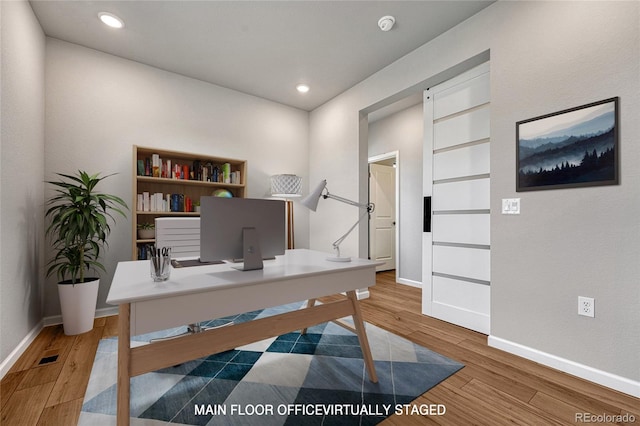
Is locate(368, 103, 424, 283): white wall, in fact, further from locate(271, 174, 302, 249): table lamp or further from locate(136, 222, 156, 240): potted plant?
locate(136, 222, 156, 240): potted plant

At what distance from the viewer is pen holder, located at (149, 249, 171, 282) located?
127cm

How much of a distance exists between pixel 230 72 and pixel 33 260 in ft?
9.14

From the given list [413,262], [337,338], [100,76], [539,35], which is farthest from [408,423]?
[100,76]

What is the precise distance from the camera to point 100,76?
2.98 metres

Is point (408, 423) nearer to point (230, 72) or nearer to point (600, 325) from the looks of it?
point (600, 325)

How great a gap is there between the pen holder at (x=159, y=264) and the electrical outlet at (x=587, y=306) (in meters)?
2.54

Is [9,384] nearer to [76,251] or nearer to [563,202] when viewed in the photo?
[76,251]

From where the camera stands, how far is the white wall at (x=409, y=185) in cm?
429

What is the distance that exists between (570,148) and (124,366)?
2835 millimetres

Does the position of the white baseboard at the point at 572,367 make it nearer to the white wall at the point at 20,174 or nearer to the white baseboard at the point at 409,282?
the white baseboard at the point at 409,282

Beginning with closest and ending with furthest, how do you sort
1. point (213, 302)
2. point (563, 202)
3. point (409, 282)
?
point (213, 302) → point (563, 202) → point (409, 282)

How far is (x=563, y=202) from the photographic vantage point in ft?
6.26

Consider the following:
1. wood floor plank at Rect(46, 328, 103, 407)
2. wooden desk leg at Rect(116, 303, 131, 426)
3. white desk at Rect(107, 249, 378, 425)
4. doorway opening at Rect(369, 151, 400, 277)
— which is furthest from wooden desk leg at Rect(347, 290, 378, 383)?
doorway opening at Rect(369, 151, 400, 277)

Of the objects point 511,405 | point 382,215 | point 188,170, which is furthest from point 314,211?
point 382,215
